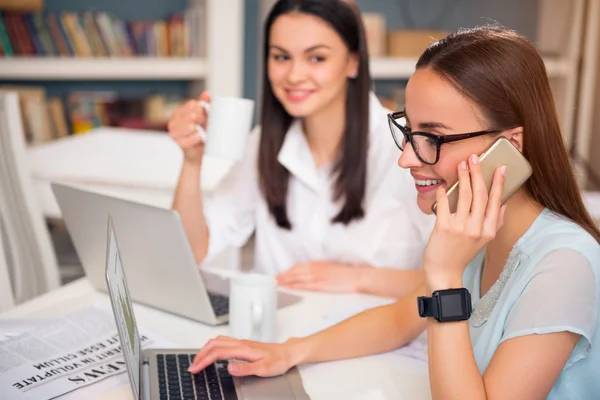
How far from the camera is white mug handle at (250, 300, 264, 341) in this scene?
133 cm

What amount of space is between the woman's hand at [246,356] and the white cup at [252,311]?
0.09m

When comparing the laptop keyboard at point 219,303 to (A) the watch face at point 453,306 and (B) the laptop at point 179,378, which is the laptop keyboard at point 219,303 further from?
(A) the watch face at point 453,306

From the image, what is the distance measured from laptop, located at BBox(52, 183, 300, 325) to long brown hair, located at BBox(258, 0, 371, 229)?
422mm

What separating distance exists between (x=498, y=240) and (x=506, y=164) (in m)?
0.17

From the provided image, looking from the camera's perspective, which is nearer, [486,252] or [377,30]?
[486,252]

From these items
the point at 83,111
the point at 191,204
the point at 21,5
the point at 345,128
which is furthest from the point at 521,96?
the point at 83,111

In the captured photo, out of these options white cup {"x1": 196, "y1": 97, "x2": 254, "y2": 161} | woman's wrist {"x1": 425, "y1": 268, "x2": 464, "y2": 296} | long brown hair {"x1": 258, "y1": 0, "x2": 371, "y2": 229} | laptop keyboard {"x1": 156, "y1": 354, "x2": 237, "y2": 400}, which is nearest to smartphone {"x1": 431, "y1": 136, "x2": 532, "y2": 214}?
woman's wrist {"x1": 425, "y1": 268, "x2": 464, "y2": 296}

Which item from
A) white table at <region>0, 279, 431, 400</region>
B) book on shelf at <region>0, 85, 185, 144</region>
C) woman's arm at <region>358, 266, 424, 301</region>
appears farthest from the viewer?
book on shelf at <region>0, 85, 185, 144</region>

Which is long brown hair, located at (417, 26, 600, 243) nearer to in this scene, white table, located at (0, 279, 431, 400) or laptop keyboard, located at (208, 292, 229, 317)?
white table, located at (0, 279, 431, 400)

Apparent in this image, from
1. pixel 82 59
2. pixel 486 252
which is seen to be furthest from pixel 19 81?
pixel 486 252

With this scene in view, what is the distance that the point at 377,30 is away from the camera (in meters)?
4.55

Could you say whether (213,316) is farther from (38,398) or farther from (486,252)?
(486,252)

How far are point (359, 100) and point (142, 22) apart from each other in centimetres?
278

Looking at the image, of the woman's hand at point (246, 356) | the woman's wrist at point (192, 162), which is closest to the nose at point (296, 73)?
the woman's wrist at point (192, 162)
